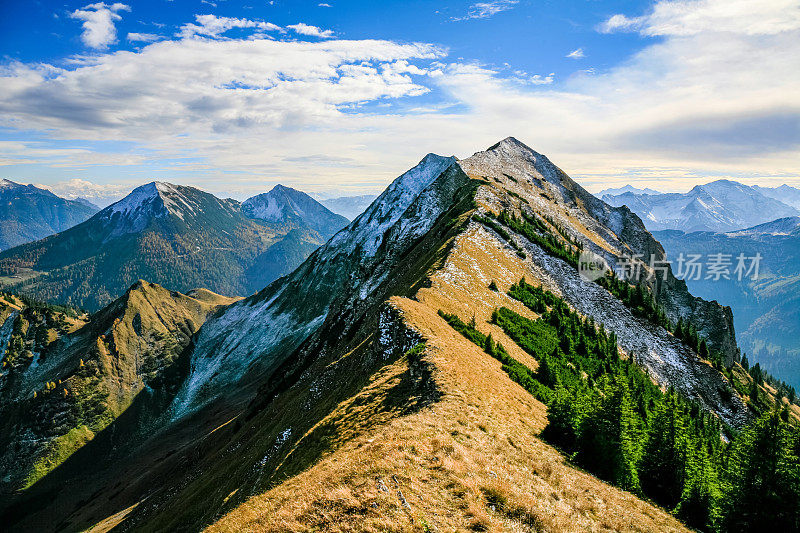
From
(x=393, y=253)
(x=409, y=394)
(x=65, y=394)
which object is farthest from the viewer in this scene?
(x=65, y=394)

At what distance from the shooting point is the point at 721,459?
107 feet

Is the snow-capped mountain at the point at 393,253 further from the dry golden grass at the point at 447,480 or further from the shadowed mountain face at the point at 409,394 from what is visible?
the dry golden grass at the point at 447,480

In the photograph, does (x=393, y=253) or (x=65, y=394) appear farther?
(x=65, y=394)

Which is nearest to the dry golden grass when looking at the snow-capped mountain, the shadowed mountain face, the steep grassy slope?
the shadowed mountain face

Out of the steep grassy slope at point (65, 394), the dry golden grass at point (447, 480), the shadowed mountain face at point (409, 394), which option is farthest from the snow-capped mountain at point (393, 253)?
the dry golden grass at point (447, 480)

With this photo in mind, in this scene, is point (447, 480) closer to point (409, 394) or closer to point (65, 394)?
point (409, 394)

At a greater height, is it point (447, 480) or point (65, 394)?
point (447, 480)

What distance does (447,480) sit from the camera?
16.5 meters

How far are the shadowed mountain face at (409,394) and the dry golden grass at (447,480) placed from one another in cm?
10

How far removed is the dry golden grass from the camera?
14570 millimetres

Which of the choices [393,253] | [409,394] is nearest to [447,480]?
[409,394]

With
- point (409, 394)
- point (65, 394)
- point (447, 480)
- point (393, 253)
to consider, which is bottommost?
point (65, 394)

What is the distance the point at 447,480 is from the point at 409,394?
9.47 metres

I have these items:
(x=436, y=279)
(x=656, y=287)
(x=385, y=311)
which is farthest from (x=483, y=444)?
(x=656, y=287)
